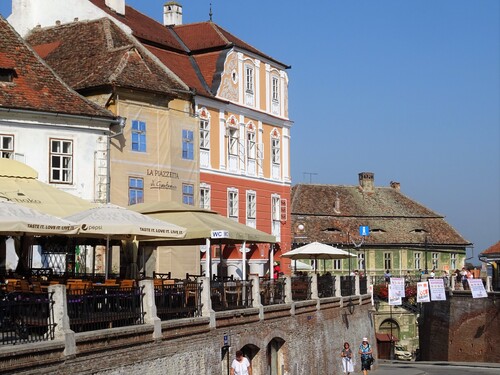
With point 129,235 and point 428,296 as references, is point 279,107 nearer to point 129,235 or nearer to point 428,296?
point 428,296

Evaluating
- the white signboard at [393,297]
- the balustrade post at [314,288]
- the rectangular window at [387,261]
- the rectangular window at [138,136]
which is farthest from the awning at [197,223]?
the rectangular window at [387,261]

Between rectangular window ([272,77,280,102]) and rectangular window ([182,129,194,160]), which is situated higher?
Answer: rectangular window ([272,77,280,102])

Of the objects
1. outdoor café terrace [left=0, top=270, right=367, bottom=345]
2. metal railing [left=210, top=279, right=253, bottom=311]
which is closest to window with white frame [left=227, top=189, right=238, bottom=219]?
outdoor café terrace [left=0, top=270, right=367, bottom=345]

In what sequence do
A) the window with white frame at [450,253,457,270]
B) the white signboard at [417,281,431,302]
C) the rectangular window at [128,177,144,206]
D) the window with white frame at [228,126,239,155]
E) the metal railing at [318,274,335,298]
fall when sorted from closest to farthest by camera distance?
1. the metal railing at [318,274,335,298]
2. the rectangular window at [128,177,144,206]
3. the window with white frame at [228,126,239,155]
4. the white signboard at [417,281,431,302]
5. the window with white frame at [450,253,457,270]

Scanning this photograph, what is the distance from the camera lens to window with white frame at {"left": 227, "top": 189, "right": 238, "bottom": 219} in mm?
43188

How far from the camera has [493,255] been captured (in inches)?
2404

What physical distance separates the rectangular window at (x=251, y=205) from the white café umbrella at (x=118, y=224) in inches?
846

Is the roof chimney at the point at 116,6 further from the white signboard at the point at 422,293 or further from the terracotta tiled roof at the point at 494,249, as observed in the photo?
the terracotta tiled roof at the point at 494,249

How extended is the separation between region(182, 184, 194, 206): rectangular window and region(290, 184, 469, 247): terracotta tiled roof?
32.8m

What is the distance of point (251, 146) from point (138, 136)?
9.85m

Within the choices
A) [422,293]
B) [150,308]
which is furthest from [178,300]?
[422,293]

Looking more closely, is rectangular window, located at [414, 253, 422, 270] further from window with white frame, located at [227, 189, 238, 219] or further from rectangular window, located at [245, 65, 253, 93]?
window with white frame, located at [227, 189, 238, 219]

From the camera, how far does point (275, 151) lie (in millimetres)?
46969

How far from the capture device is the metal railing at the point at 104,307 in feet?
61.8
